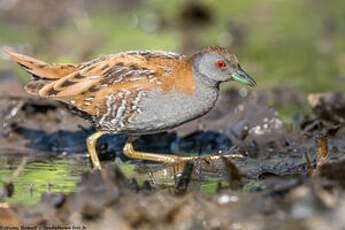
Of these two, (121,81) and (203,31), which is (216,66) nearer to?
(121,81)

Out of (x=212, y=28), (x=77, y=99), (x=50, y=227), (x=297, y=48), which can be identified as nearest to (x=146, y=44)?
(x=212, y=28)

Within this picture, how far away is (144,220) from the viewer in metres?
3.86

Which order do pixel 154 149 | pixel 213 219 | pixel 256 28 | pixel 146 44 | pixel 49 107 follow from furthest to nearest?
1. pixel 256 28
2. pixel 146 44
3. pixel 49 107
4. pixel 154 149
5. pixel 213 219

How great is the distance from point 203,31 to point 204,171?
28.1 feet

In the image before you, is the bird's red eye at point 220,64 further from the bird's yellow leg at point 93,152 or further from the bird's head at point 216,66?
the bird's yellow leg at point 93,152

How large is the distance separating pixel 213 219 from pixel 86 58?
27.2 ft

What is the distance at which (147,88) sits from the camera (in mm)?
5742

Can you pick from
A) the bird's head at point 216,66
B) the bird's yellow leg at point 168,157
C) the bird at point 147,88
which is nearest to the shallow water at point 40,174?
the bird's yellow leg at point 168,157

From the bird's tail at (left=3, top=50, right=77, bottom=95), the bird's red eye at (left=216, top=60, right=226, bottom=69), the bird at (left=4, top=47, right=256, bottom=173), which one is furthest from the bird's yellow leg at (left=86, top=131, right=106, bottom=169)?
the bird's red eye at (left=216, top=60, right=226, bottom=69)

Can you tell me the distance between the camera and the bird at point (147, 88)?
5762mm

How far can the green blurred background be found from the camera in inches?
476

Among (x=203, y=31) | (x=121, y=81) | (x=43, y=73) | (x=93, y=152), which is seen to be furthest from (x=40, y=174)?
(x=203, y=31)

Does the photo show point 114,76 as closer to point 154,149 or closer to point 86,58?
point 154,149

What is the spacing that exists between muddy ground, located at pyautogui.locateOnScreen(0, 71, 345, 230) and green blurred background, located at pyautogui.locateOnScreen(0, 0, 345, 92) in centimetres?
218
